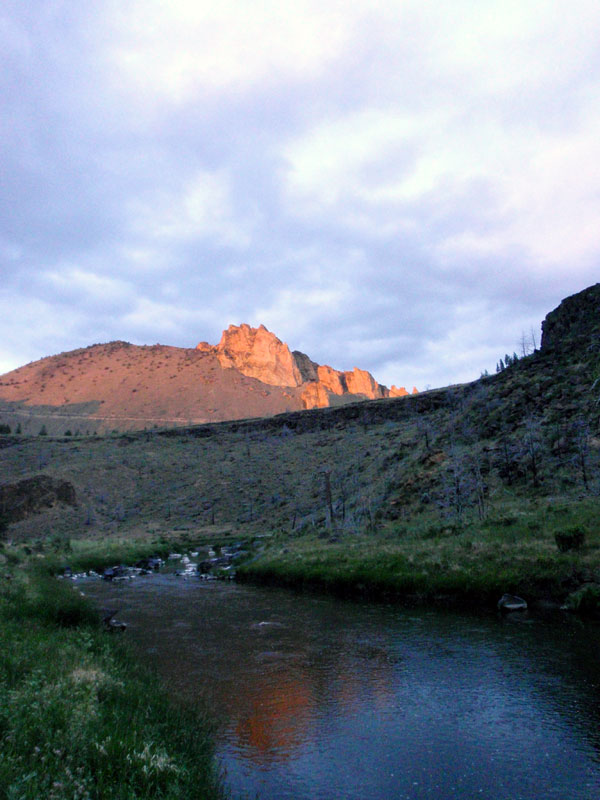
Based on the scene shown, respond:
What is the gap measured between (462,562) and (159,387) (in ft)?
477

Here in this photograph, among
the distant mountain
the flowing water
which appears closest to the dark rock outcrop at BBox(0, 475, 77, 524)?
the flowing water

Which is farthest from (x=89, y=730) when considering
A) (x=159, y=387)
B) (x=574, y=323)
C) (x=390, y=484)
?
(x=159, y=387)

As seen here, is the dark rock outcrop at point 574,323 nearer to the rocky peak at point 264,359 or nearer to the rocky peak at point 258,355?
the rocky peak at point 264,359

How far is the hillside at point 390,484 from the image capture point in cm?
2225

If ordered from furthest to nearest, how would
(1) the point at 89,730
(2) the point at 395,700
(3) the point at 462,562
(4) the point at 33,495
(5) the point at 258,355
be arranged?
(5) the point at 258,355, (4) the point at 33,495, (3) the point at 462,562, (2) the point at 395,700, (1) the point at 89,730

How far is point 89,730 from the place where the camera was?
6.36m

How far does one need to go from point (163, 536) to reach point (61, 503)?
18582 millimetres

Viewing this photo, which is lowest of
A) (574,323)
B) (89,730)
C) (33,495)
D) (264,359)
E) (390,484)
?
(390,484)

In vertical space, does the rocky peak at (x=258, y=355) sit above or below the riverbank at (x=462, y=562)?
above

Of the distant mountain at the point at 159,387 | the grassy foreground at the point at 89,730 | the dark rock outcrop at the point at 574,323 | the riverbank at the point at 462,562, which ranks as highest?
the distant mountain at the point at 159,387

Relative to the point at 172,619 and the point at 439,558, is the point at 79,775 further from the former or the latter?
the point at 439,558

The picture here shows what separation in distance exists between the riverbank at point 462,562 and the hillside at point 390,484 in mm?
84

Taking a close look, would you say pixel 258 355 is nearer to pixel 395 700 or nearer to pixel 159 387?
pixel 159 387

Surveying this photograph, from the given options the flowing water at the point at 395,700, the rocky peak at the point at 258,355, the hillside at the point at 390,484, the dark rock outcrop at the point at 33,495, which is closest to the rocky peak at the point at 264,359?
the rocky peak at the point at 258,355
